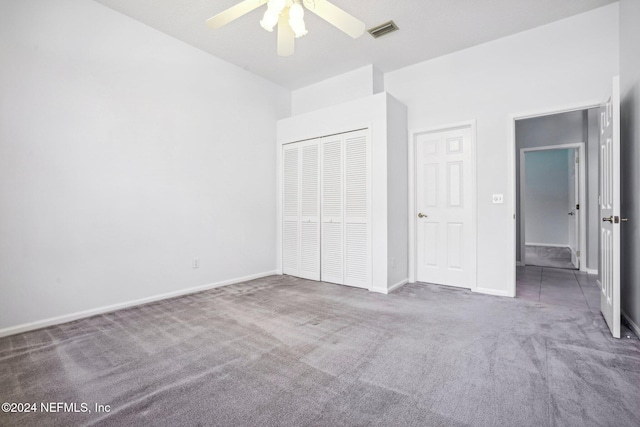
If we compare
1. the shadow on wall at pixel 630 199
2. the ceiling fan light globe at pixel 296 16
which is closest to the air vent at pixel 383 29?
the ceiling fan light globe at pixel 296 16

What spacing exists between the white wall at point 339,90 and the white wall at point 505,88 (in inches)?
24.1

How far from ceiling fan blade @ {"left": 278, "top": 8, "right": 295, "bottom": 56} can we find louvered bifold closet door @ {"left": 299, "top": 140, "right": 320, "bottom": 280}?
6.42 ft

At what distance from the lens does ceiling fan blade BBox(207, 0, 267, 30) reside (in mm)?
2141

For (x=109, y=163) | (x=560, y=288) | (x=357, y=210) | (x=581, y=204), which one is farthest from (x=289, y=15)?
(x=581, y=204)

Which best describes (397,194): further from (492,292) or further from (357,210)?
(492,292)

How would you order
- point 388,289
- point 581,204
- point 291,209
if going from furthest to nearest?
1. point 581,204
2. point 291,209
3. point 388,289

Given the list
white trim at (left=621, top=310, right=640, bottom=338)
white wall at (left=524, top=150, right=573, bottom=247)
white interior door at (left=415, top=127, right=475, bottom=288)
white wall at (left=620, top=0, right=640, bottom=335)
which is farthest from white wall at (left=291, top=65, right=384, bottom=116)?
white wall at (left=524, top=150, right=573, bottom=247)

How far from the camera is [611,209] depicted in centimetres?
244

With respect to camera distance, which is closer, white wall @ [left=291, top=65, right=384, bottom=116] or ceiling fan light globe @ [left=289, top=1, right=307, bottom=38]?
ceiling fan light globe @ [left=289, top=1, right=307, bottom=38]

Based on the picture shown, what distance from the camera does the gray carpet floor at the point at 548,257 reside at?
17.7 feet

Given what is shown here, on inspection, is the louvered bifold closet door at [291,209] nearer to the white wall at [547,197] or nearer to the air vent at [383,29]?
the air vent at [383,29]

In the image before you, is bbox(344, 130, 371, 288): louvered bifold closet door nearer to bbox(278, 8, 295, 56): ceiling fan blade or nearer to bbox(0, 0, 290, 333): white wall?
bbox(0, 0, 290, 333): white wall

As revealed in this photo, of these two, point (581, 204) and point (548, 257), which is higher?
point (581, 204)

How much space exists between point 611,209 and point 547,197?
6.10m
